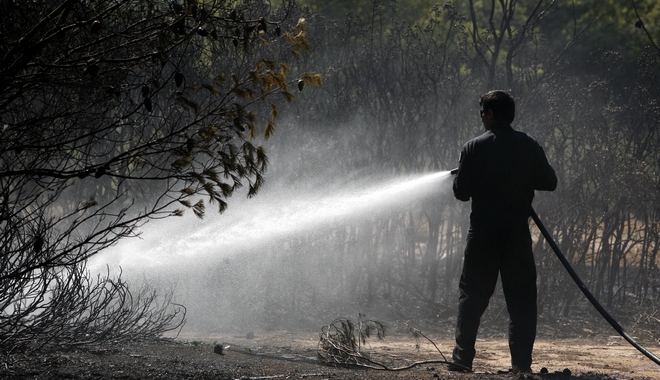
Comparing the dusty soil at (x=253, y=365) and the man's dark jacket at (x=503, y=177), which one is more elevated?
the man's dark jacket at (x=503, y=177)

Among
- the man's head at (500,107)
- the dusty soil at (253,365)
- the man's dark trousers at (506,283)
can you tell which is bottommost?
the dusty soil at (253,365)

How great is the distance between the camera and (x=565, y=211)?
1159cm

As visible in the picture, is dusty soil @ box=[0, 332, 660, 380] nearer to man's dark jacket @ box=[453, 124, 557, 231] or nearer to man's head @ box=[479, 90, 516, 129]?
man's dark jacket @ box=[453, 124, 557, 231]

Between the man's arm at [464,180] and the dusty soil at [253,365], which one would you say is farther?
the man's arm at [464,180]

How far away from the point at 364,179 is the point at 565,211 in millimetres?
3484

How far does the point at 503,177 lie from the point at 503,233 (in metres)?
0.41

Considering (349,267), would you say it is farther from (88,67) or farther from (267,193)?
(88,67)

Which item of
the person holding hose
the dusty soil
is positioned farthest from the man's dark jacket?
the dusty soil

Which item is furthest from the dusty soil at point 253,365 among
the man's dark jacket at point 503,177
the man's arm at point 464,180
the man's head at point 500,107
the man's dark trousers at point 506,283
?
the man's head at point 500,107

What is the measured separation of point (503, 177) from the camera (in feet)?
16.6

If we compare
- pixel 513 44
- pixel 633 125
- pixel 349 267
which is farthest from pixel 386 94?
pixel 633 125

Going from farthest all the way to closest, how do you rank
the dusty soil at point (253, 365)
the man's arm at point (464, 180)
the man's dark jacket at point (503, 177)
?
the man's arm at point (464, 180) < the man's dark jacket at point (503, 177) < the dusty soil at point (253, 365)

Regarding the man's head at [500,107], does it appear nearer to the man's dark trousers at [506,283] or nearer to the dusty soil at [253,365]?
the man's dark trousers at [506,283]

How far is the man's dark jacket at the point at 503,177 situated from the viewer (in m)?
5.04
